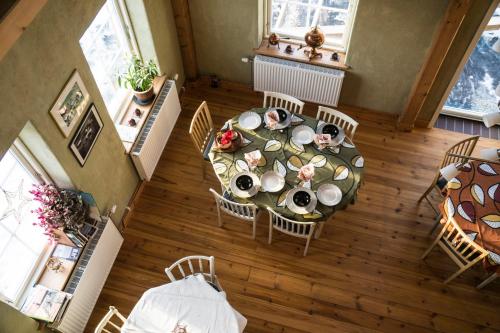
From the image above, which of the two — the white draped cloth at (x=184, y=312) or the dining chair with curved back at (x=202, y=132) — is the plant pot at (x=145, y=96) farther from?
the white draped cloth at (x=184, y=312)

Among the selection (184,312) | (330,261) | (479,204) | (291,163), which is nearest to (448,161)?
(479,204)

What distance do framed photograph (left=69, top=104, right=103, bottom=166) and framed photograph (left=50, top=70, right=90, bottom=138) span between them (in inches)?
4.3

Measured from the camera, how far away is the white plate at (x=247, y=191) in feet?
14.0

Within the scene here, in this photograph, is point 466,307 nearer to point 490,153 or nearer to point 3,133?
point 490,153

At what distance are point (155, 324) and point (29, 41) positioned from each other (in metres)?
2.53

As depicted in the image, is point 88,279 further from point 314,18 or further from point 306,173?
point 314,18

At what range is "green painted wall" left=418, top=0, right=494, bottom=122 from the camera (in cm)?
454

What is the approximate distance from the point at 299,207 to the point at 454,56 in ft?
9.00

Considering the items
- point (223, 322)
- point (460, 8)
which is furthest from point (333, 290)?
point (460, 8)

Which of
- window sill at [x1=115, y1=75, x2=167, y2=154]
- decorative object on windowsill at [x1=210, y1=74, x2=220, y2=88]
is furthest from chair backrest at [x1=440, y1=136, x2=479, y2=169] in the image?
window sill at [x1=115, y1=75, x2=167, y2=154]

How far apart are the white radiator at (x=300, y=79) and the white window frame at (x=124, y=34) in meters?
1.65

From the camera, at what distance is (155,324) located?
366cm

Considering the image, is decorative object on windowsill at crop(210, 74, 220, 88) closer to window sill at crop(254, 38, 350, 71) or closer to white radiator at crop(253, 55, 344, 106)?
white radiator at crop(253, 55, 344, 106)

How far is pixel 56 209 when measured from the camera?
3.78 m
